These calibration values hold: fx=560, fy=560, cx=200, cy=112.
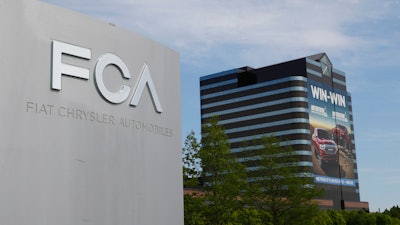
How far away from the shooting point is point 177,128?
21.2 m

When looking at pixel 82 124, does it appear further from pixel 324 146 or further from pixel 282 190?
pixel 324 146

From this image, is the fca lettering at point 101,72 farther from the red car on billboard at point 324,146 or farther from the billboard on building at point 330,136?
the red car on billboard at point 324,146

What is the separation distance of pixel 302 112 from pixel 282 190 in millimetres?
105851

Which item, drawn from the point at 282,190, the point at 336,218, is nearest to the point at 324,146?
the point at 336,218

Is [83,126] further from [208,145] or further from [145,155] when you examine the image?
[208,145]

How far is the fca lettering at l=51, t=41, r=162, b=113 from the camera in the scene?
1648cm

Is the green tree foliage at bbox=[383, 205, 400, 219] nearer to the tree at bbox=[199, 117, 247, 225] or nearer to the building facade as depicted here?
the building facade

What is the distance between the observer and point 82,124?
1714 centimetres

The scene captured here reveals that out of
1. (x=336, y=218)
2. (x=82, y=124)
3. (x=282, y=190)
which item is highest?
(x=82, y=124)

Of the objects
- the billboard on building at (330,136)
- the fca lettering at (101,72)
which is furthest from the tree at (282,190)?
the billboard on building at (330,136)

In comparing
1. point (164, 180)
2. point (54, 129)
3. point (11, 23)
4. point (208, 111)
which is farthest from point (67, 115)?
point (208, 111)

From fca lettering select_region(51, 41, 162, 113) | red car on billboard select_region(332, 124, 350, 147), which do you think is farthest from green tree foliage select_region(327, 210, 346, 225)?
red car on billboard select_region(332, 124, 350, 147)

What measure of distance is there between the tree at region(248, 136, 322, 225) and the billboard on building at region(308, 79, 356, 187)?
4085 inches

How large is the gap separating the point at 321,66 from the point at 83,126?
150 m
